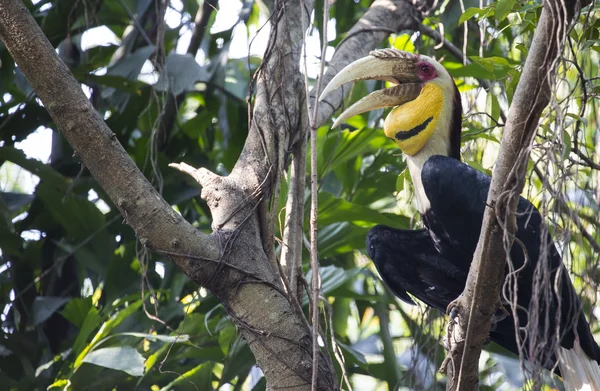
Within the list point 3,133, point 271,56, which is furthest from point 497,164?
point 3,133

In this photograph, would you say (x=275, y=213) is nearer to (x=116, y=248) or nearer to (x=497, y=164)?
(x=497, y=164)

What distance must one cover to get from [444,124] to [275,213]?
0.92 m

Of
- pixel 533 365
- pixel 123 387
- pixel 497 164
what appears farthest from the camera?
pixel 123 387

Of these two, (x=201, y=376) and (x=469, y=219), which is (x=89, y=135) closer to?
(x=469, y=219)

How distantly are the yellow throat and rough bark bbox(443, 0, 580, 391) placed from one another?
101cm

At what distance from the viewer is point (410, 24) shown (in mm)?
4109

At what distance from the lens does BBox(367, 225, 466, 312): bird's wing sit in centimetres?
319

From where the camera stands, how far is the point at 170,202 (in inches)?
161

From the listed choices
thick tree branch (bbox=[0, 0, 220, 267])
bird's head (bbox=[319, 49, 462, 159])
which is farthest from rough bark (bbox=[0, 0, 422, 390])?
bird's head (bbox=[319, 49, 462, 159])

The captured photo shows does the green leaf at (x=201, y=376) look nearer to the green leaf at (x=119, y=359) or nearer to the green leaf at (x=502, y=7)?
the green leaf at (x=119, y=359)

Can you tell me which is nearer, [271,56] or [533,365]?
[533,365]

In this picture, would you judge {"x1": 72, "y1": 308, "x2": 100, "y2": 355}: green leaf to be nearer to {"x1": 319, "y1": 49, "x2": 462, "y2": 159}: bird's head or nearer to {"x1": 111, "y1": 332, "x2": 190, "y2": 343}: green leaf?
{"x1": 111, "y1": 332, "x2": 190, "y2": 343}: green leaf

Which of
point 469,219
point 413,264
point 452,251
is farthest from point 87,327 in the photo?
point 469,219

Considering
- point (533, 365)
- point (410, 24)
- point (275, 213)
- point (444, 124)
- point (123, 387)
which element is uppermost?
point (410, 24)
